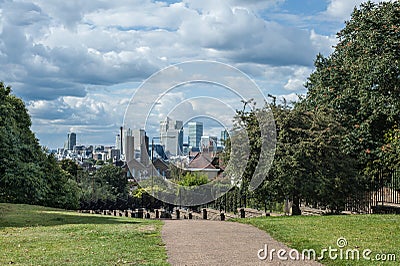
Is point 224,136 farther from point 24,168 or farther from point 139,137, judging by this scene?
point 24,168

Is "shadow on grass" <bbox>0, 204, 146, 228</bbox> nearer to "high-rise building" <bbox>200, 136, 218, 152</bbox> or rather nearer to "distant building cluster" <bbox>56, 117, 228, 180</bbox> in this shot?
"distant building cluster" <bbox>56, 117, 228, 180</bbox>

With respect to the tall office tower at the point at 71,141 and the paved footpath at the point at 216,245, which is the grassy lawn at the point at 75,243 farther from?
A: the tall office tower at the point at 71,141

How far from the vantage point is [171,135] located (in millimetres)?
20641

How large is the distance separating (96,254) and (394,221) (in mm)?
8819

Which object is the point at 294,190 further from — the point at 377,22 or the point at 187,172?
the point at 377,22

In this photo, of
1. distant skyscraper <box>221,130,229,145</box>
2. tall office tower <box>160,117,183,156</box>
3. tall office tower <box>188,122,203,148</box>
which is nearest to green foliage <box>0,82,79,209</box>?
tall office tower <box>160,117,183,156</box>

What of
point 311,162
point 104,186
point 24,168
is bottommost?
point 104,186

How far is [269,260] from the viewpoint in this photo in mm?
9523

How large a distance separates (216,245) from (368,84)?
1488cm

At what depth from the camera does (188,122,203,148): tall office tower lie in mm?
20500

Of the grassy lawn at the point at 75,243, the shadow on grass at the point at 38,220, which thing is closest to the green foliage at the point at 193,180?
the shadow on grass at the point at 38,220

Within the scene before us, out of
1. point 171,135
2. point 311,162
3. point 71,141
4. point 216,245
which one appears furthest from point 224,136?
point 71,141

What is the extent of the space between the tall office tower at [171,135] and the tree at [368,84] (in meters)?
6.49

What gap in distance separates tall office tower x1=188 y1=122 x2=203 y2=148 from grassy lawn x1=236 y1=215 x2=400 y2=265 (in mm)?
4746
